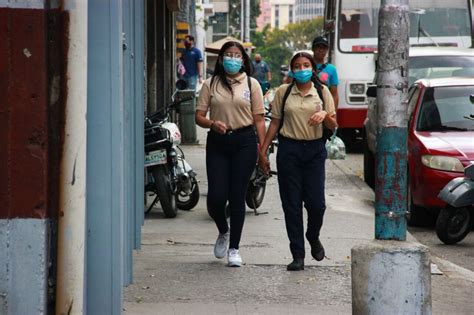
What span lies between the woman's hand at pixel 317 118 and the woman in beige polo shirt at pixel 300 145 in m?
0.02

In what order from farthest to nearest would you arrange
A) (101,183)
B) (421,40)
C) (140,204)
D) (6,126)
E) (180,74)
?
(180,74) → (421,40) → (140,204) → (101,183) → (6,126)

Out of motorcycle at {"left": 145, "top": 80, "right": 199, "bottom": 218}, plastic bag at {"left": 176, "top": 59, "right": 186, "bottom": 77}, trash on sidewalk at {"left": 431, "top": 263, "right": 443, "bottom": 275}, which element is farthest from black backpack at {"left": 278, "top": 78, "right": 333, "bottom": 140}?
plastic bag at {"left": 176, "top": 59, "right": 186, "bottom": 77}

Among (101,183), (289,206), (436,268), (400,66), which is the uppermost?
(400,66)

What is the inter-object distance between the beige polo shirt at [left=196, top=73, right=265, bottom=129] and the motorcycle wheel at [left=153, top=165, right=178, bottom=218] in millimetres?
2416

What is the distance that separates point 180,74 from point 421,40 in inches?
263

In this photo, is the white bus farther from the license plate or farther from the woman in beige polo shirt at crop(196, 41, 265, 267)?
the woman in beige polo shirt at crop(196, 41, 265, 267)

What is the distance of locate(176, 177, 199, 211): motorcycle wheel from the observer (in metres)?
12.5

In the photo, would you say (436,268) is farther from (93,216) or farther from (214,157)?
(93,216)

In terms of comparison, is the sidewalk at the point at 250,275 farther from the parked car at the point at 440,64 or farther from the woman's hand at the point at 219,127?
the parked car at the point at 440,64

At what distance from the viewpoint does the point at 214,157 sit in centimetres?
917

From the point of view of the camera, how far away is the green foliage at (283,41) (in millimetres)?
139750

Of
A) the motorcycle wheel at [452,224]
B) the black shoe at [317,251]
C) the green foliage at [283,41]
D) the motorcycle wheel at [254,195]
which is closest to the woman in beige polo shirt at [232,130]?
the black shoe at [317,251]

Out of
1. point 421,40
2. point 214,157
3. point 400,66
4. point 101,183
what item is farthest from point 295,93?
point 421,40

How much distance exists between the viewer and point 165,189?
11664 millimetres
